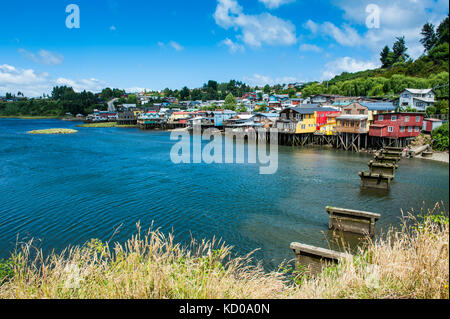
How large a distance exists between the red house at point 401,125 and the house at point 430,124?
1323mm

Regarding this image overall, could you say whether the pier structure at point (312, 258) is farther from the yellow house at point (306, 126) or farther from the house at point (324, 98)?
the house at point (324, 98)

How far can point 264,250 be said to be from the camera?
1223cm

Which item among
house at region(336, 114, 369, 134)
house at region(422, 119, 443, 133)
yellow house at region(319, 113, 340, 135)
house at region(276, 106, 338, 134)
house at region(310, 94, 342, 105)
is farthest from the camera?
house at region(310, 94, 342, 105)

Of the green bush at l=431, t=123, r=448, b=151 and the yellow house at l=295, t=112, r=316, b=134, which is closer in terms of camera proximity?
the green bush at l=431, t=123, r=448, b=151

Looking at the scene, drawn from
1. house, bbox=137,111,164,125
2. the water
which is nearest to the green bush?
the water

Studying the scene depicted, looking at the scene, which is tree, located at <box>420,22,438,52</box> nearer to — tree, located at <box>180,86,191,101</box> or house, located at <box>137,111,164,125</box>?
house, located at <box>137,111,164,125</box>

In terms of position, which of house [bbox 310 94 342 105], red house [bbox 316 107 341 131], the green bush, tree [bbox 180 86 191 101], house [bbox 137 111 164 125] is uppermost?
tree [bbox 180 86 191 101]

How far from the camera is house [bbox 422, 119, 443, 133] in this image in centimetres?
3769

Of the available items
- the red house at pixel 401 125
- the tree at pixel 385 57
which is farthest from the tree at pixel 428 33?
the tree at pixel 385 57

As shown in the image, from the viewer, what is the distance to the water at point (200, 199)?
45.8 ft

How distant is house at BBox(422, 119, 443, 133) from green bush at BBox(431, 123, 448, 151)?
108 cm

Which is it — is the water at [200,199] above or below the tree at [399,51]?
below

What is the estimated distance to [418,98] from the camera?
49.2 metres
